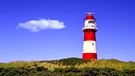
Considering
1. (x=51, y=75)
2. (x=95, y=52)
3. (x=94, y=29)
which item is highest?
(x=94, y=29)

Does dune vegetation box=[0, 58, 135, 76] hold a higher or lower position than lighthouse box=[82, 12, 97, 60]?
lower

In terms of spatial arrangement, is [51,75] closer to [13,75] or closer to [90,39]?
[13,75]

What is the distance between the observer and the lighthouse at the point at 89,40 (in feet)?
136

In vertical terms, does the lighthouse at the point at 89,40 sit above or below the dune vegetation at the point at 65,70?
above

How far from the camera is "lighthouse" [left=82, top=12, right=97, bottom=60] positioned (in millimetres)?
41344

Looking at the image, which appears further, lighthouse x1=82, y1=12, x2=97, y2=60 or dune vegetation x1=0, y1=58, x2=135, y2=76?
lighthouse x1=82, y1=12, x2=97, y2=60

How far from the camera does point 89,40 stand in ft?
136

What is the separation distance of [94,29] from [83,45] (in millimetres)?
2650

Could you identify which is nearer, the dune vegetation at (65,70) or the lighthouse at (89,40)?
the dune vegetation at (65,70)

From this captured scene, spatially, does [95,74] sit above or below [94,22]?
below

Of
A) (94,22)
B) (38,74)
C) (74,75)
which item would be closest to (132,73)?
(74,75)

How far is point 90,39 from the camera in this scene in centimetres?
Answer: 4159

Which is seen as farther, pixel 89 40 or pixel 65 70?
pixel 89 40

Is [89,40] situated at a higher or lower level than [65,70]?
higher
